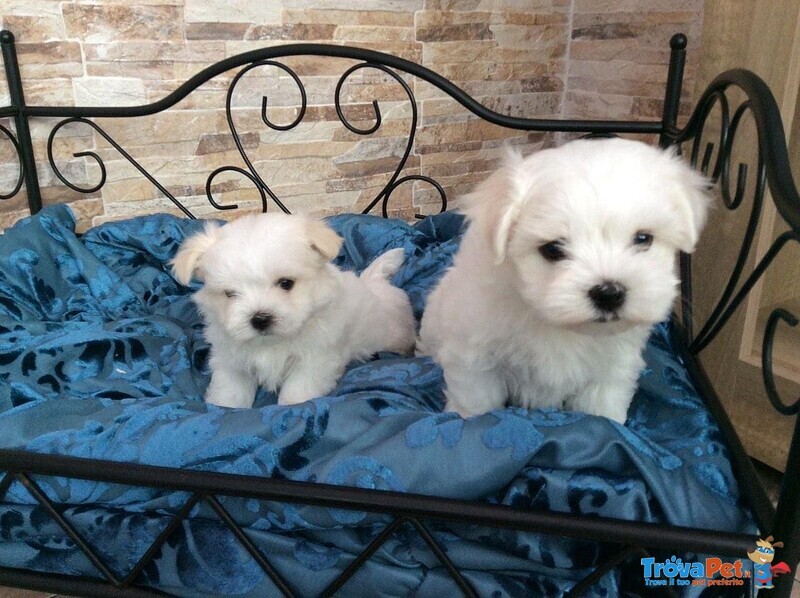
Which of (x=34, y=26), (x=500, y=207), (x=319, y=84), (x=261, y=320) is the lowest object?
(x=261, y=320)

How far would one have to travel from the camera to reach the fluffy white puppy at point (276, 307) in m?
1.67

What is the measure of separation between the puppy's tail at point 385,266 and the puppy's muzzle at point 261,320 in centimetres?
70

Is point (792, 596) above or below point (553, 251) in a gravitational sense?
below

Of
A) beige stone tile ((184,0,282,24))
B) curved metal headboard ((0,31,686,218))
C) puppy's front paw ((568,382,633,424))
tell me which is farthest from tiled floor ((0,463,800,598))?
beige stone tile ((184,0,282,24))

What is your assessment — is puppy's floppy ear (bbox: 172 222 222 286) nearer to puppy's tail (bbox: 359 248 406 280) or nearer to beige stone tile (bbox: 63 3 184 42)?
puppy's tail (bbox: 359 248 406 280)

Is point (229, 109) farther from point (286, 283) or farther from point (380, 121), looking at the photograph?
point (286, 283)

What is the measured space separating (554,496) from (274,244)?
2.96ft

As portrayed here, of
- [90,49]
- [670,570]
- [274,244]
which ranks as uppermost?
[90,49]

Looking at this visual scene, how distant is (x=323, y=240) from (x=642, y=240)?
80 cm

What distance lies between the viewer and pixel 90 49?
270cm

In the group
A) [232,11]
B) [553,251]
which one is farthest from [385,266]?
[232,11]

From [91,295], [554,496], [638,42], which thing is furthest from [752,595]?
[638,42]

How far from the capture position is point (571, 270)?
1230 mm

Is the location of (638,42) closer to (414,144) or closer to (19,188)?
(414,144)
